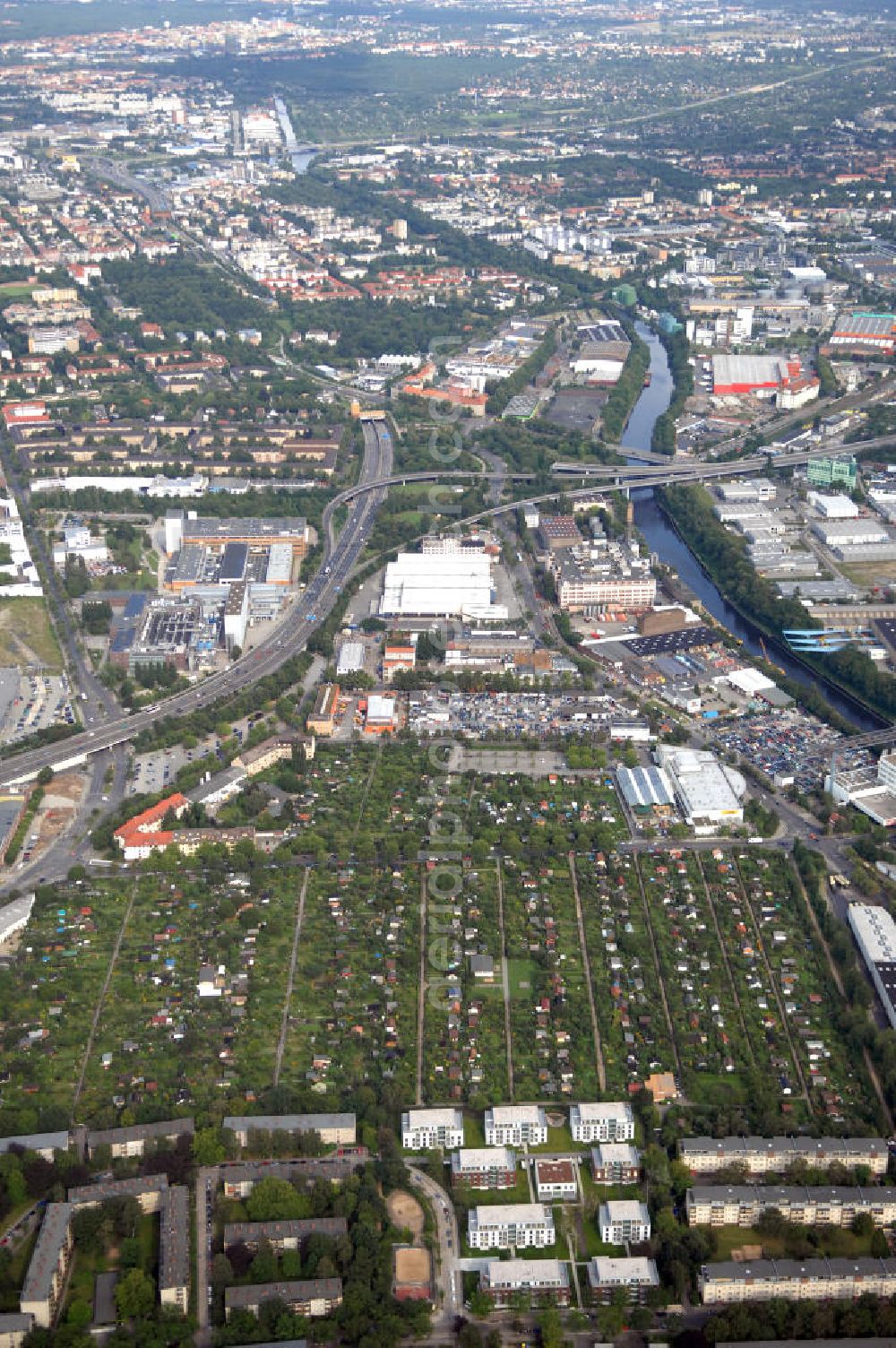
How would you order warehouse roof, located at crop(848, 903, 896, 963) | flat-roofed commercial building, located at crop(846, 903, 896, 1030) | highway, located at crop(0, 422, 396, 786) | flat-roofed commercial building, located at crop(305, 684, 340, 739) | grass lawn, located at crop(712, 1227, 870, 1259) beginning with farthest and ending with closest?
1. flat-roofed commercial building, located at crop(305, 684, 340, 739)
2. highway, located at crop(0, 422, 396, 786)
3. warehouse roof, located at crop(848, 903, 896, 963)
4. flat-roofed commercial building, located at crop(846, 903, 896, 1030)
5. grass lawn, located at crop(712, 1227, 870, 1259)

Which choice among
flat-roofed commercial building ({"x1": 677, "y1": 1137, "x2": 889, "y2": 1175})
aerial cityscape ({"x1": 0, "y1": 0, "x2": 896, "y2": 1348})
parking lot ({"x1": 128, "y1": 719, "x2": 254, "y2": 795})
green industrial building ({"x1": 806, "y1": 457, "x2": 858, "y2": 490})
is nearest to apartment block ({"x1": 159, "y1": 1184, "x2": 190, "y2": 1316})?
aerial cityscape ({"x1": 0, "y1": 0, "x2": 896, "y2": 1348})

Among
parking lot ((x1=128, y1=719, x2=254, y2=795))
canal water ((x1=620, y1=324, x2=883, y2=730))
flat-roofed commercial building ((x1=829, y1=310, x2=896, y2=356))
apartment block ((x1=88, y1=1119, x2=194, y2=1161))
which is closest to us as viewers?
apartment block ((x1=88, y1=1119, x2=194, y2=1161))

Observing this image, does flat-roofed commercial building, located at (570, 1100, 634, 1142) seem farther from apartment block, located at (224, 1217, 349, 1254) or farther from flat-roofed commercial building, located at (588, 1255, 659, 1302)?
apartment block, located at (224, 1217, 349, 1254)

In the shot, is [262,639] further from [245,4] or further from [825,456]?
[245,4]

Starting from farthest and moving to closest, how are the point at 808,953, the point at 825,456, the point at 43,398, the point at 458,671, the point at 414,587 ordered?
1. the point at 43,398
2. the point at 825,456
3. the point at 414,587
4. the point at 458,671
5. the point at 808,953

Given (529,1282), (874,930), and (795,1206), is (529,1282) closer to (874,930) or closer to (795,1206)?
(795,1206)

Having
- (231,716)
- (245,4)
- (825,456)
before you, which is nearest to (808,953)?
(231,716)

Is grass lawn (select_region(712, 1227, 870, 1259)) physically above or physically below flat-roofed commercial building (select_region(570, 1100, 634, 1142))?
below

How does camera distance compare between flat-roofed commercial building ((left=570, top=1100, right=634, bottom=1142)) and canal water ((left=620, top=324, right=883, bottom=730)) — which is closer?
flat-roofed commercial building ((left=570, top=1100, right=634, bottom=1142))
